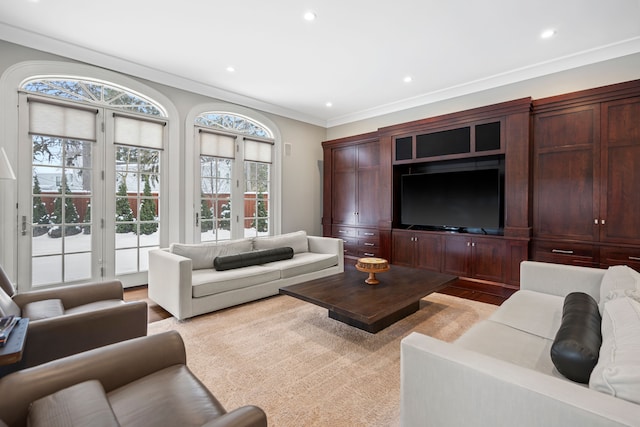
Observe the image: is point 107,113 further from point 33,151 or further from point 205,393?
point 205,393

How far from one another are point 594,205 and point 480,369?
352cm

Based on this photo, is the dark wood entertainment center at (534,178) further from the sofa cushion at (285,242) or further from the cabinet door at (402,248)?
the sofa cushion at (285,242)

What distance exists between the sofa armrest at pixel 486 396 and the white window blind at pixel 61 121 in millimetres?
4288

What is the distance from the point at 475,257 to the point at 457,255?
0.24 meters

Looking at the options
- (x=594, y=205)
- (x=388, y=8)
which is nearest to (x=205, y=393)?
(x=388, y=8)

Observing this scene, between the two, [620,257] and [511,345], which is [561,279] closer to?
[511,345]

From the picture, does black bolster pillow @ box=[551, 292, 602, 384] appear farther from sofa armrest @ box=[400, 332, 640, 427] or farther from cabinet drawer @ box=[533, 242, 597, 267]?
cabinet drawer @ box=[533, 242, 597, 267]

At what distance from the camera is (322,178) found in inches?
255

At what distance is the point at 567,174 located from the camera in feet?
11.8

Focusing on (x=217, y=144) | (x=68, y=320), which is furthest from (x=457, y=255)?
(x=68, y=320)

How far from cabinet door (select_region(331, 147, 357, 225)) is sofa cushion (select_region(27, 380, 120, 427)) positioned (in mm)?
4848

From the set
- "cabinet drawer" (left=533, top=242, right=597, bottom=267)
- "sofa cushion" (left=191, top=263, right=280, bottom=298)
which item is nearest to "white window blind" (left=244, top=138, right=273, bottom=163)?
"sofa cushion" (left=191, top=263, right=280, bottom=298)

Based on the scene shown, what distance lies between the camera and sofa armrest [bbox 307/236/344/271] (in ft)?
15.0

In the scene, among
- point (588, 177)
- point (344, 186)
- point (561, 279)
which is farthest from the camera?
point (344, 186)
